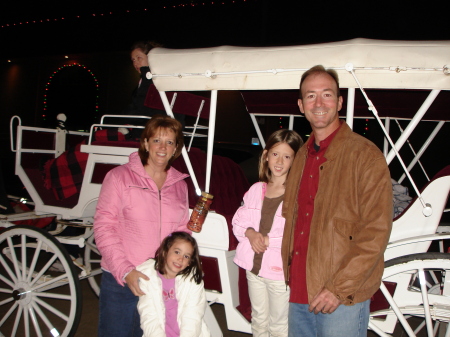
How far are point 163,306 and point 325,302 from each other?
0.96m

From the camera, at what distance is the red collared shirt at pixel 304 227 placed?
1.79 meters

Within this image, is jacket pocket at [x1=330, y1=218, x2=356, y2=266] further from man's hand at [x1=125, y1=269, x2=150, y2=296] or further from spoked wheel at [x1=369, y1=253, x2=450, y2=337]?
man's hand at [x1=125, y1=269, x2=150, y2=296]

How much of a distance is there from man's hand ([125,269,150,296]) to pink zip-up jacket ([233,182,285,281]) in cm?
63

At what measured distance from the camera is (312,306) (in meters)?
1.64

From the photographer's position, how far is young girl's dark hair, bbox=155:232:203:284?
2225 millimetres

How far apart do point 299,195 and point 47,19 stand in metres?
11.7

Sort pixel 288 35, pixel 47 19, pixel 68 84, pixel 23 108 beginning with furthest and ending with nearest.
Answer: pixel 23 108 < pixel 68 84 < pixel 47 19 < pixel 288 35

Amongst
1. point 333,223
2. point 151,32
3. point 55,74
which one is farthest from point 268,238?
point 55,74

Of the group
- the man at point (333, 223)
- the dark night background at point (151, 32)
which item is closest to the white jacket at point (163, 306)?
the man at point (333, 223)

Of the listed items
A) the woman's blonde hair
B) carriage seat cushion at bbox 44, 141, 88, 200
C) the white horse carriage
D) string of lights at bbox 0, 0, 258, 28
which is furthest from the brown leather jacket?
string of lights at bbox 0, 0, 258, 28

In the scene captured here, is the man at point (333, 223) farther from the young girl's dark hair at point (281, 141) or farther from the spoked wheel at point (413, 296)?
the spoked wheel at point (413, 296)

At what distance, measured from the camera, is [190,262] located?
7.57 feet

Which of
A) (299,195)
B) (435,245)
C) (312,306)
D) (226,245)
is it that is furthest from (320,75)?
(435,245)

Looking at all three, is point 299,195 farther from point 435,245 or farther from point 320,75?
point 435,245
